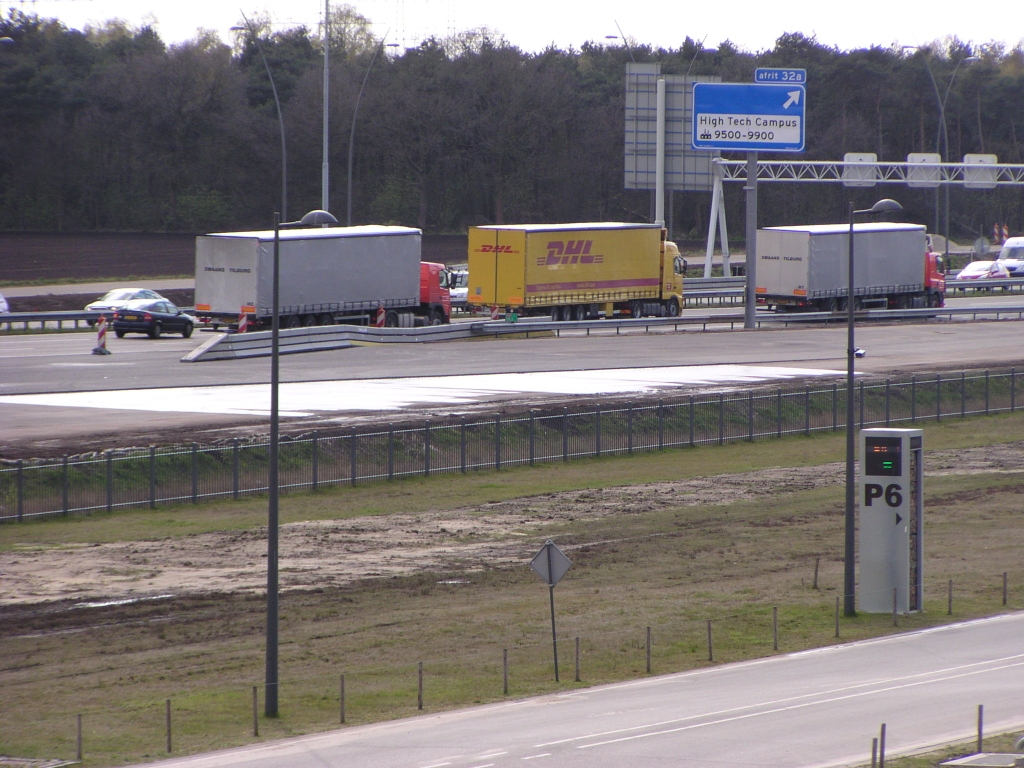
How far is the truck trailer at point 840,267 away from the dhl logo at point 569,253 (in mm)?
10888

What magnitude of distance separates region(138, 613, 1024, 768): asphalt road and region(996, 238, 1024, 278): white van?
68.5 meters

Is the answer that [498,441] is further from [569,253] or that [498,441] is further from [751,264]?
[751,264]

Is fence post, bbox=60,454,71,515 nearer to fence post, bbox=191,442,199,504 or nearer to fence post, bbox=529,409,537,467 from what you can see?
fence post, bbox=191,442,199,504

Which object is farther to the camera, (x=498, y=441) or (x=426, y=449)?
(x=498, y=441)

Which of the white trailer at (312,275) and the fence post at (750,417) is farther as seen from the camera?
the white trailer at (312,275)

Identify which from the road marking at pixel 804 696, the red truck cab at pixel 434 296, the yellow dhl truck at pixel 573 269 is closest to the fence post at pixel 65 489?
the road marking at pixel 804 696

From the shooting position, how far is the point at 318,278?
51.5 metres

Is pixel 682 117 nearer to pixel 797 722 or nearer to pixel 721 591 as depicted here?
pixel 721 591

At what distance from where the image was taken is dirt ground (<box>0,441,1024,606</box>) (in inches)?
950

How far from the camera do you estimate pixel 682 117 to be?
7181 centimetres

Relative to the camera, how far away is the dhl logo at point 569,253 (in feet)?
190

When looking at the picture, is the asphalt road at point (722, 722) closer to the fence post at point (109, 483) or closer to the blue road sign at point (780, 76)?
the fence post at point (109, 483)

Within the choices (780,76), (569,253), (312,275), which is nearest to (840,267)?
(780,76)

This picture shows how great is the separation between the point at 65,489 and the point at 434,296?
29593 mm
